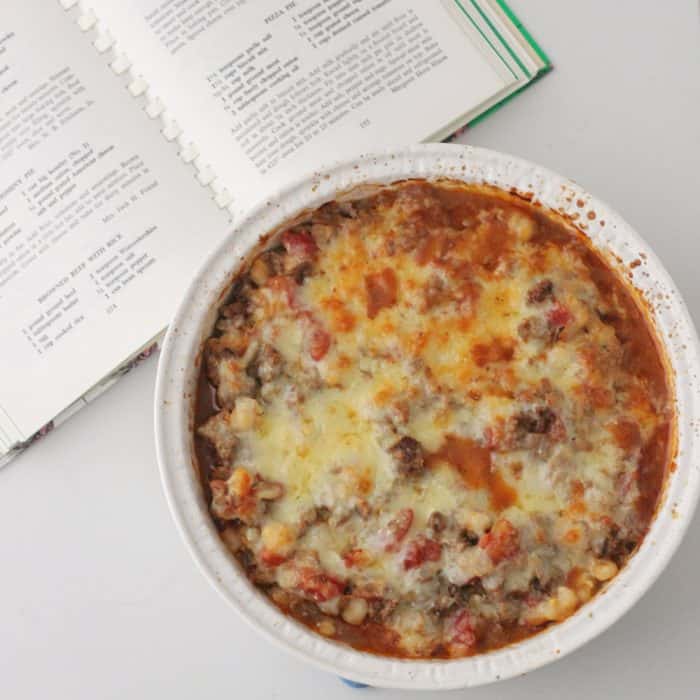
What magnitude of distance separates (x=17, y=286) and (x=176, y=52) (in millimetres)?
687

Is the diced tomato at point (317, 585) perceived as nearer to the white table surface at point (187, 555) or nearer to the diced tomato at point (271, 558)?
the diced tomato at point (271, 558)

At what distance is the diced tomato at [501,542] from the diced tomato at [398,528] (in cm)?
15

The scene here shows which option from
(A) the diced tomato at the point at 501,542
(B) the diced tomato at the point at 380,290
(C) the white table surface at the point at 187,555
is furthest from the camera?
(C) the white table surface at the point at 187,555

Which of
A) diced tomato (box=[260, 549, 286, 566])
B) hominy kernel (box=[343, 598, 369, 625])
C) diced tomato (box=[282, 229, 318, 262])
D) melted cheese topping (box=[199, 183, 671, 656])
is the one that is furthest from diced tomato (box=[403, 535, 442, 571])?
diced tomato (box=[282, 229, 318, 262])

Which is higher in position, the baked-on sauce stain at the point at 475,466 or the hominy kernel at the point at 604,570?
the baked-on sauce stain at the point at 475,466

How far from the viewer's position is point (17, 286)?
7.62 feet

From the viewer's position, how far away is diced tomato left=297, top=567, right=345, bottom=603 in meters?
1.86

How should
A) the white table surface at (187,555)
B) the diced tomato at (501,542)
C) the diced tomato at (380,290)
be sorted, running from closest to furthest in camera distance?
the diced tomato at (501,542)
the diced tomato at (380,290)
the white table surface at (187,555)

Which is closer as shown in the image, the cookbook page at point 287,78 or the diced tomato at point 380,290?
the diced tomato at point 380,290

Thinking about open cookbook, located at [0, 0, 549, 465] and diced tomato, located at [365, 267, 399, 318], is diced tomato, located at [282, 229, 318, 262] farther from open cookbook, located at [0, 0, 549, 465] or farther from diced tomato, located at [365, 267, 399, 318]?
open cookbook, located at [0, 0, 549, 465]

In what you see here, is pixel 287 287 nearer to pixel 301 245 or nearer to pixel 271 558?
pixel 301 245

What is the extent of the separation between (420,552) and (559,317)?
55 centimetres

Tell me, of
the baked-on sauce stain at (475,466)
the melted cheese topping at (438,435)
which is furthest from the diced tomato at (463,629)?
the baked-on sauce stain at (475,466)

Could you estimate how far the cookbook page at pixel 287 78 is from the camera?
230cm
